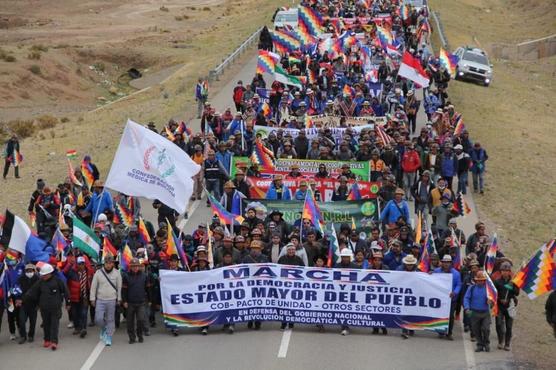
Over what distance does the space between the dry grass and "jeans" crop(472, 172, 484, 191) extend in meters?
0.29

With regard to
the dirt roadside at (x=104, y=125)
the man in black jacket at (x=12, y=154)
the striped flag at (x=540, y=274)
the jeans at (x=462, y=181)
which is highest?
the striped flag at (x=540, y=274)

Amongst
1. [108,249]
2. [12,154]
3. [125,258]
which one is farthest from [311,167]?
[12,154]

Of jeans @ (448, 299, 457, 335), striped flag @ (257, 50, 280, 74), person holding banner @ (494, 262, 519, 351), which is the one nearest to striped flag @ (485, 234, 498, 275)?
jeans @ (448, 299, 457, 335)

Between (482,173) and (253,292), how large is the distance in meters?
11.9

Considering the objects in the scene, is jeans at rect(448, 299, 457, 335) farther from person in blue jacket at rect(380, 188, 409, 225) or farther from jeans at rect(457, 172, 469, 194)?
jeans at rect(457, 172, 469, 194)

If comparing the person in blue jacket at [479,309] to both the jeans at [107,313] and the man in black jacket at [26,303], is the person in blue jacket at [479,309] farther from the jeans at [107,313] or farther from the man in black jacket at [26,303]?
the man in black jacket at [26,303]

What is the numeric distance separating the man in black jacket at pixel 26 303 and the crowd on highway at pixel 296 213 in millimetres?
21

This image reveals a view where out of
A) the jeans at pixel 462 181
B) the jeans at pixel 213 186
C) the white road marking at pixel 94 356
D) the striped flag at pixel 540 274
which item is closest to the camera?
the white road marking at pixel 94 356

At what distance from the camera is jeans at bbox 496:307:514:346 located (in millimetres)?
17047

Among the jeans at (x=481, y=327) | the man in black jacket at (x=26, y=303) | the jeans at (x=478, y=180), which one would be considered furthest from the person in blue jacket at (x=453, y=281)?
the jeans at (x=478, y=180)

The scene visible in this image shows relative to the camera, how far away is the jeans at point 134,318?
677 inches

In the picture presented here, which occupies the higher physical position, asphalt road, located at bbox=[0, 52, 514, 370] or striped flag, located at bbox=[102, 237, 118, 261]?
striped flag, located at bbox=[102, 237, 118, 261]

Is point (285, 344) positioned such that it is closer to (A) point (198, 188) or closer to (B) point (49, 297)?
(B) point (49, 297)

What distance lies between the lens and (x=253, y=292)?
1762 centimetres
